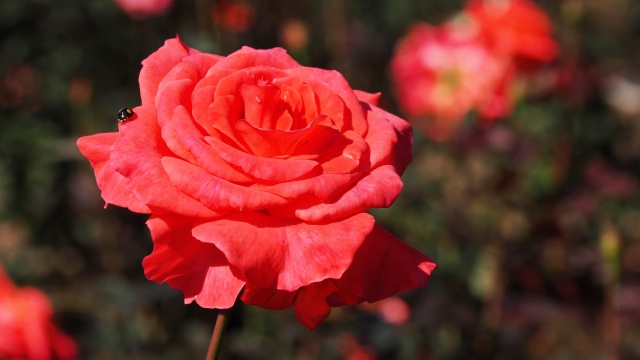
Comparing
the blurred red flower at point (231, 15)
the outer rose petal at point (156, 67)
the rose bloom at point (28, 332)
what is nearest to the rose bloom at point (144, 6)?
the blurred red flower at point (231, 15)

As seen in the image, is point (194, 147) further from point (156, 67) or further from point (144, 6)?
point (144, 6)

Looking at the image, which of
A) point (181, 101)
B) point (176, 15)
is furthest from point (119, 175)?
point (176, 15)

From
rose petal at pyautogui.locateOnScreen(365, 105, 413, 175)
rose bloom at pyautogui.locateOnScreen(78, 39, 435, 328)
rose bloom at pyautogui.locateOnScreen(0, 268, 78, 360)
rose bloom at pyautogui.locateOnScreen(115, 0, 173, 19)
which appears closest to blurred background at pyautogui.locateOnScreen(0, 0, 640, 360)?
A: rose bloom at pyautogui.locateOnScreen(115, 0, 173, 19)

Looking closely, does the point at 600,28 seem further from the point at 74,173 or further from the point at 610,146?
the point at 74,173

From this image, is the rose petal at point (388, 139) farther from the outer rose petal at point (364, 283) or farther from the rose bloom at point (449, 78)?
the rose bloom at point (449, 78)

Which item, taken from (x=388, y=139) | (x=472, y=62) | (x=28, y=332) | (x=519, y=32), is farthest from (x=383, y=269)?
(x=472, y=62)

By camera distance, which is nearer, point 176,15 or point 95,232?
point 95,232
